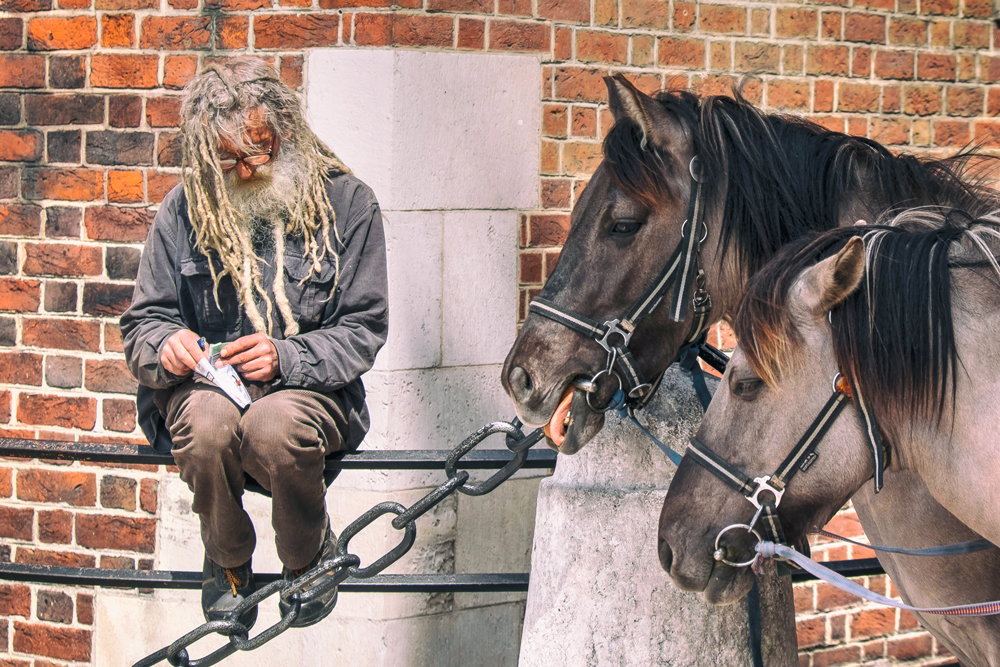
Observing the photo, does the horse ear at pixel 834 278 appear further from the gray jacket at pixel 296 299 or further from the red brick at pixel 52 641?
the red brick at pixel 52 641

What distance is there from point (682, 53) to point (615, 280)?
1.78 meters

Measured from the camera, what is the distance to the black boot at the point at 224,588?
2428 mm

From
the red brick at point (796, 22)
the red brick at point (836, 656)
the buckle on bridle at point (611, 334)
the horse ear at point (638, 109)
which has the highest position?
the red brick at point (796, 22)

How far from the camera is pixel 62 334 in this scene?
3.64 meters

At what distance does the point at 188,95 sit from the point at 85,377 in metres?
1.56

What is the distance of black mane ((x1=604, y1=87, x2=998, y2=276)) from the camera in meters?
2.30

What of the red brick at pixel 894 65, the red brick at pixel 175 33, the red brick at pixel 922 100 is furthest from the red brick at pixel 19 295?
the red brick at pixel 922 100

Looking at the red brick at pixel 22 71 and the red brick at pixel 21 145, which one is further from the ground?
the red brick at pixel 22 71

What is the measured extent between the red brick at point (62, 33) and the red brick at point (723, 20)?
7.45ft

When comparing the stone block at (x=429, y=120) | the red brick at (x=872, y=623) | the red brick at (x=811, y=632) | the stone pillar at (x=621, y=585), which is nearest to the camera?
the stone pillar at (x=621, y=585)

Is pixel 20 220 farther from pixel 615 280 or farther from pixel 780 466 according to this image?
pixel 780 466

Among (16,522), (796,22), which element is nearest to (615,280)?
(796,22)

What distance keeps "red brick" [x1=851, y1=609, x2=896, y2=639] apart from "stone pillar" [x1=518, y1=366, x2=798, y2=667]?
226 cm

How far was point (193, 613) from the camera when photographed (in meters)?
3.66
